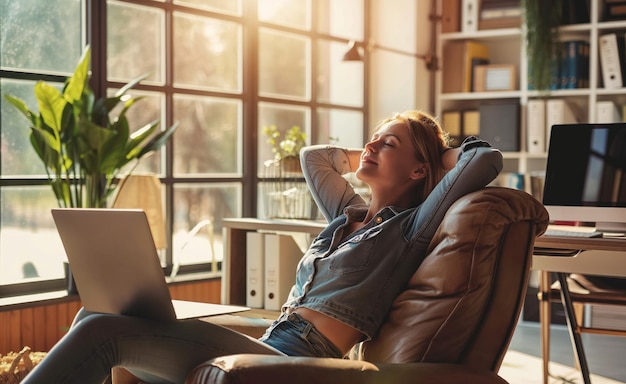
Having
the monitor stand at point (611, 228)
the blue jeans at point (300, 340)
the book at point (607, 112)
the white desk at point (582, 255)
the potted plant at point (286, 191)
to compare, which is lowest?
the blue jeans at point (300, 340)

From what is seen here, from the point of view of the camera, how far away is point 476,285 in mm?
1800

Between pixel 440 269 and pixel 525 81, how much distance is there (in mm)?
3508

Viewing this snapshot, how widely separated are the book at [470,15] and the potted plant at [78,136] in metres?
2.50

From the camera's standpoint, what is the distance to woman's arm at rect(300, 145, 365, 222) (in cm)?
251

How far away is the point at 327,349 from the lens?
2.00 metres

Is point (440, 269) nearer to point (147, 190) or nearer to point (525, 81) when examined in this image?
point (147, 190)

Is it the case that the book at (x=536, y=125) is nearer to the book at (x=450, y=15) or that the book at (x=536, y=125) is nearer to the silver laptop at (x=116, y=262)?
the book at (x=450, y=15)

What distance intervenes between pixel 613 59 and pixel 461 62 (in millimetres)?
923

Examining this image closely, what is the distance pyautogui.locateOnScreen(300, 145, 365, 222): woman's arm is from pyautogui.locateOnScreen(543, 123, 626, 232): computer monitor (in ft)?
2.75

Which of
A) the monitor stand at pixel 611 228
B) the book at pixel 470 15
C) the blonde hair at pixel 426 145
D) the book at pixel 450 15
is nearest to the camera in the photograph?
the blonde hair at pixel 426 145

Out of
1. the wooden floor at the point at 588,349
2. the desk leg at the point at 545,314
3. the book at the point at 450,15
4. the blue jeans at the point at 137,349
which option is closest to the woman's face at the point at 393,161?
the blue jeans at the point at 137,349

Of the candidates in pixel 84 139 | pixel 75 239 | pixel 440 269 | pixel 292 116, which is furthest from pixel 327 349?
pixel 292 116

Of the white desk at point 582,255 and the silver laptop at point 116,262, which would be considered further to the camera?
the white desk at point 582,255

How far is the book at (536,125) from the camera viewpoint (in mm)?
5031
